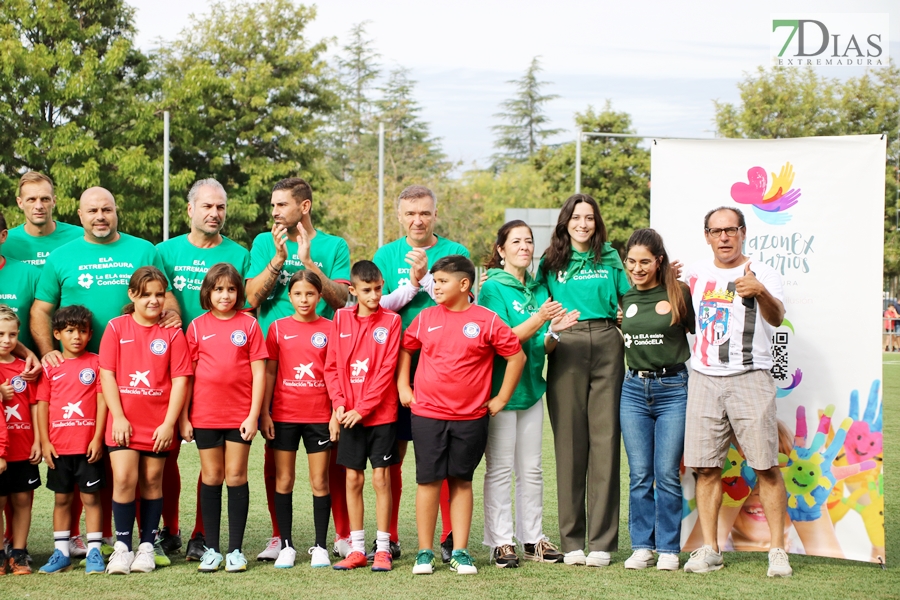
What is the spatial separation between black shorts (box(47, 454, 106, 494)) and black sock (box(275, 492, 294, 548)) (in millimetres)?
911

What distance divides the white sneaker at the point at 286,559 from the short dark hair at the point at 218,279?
1283 millimetres

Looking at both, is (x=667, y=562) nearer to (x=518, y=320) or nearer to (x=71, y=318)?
(x=518, y=320)

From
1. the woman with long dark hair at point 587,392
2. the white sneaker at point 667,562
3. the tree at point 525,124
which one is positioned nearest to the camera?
the white sneaker at point 667,562

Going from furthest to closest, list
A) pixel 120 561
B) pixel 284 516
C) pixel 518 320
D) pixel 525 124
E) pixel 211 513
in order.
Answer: pixel 525 124
pixel 518 320
pixel 284 516
pixel 211 513
pixel 120 561

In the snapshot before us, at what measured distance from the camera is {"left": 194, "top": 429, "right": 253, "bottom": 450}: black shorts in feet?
15.8

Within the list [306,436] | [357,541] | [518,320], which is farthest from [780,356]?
[306,436]

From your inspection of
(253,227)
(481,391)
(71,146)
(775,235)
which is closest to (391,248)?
(481,391)

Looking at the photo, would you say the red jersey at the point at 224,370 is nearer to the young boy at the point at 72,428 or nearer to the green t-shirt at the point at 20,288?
the young boy at the point at 72,428

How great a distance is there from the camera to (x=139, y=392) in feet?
15.7

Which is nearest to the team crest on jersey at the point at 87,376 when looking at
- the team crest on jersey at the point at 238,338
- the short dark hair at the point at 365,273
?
the team crest on jersey at the point at 238,338

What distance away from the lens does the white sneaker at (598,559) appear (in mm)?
4957

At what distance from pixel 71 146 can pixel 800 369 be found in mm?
20735

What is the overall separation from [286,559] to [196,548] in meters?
0.56

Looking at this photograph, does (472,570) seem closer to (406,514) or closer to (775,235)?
(406,514)
